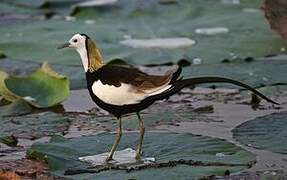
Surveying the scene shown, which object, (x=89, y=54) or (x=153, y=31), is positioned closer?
(x=89, y=54)

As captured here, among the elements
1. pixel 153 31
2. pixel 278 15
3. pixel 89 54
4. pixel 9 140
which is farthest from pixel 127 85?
pixel 153 31

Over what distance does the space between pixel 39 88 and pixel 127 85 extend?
4.49ft

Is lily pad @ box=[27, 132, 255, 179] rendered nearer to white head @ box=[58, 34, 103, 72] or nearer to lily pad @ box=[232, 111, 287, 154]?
lily pad @ box=[232, 111, 287, 154]

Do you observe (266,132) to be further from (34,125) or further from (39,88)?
(39,88)

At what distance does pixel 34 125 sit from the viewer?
13.9ft

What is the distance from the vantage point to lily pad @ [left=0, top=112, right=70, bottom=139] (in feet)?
13.4

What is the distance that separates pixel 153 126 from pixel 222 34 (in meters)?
2.08

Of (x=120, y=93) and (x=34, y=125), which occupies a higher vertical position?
(x=120, y=93)

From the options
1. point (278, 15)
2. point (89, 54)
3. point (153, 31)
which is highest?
point (89, 54)

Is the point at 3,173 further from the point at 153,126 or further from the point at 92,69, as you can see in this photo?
the point at 153,126

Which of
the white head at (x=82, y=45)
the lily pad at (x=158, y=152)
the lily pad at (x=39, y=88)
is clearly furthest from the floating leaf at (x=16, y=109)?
the white head at (x=82, y=45)

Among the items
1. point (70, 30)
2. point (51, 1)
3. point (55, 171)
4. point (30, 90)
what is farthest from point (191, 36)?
point (55, 171)

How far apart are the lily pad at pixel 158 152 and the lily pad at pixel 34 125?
33 cm

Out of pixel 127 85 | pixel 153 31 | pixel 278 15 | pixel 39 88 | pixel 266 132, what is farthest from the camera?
pixel 153 31
